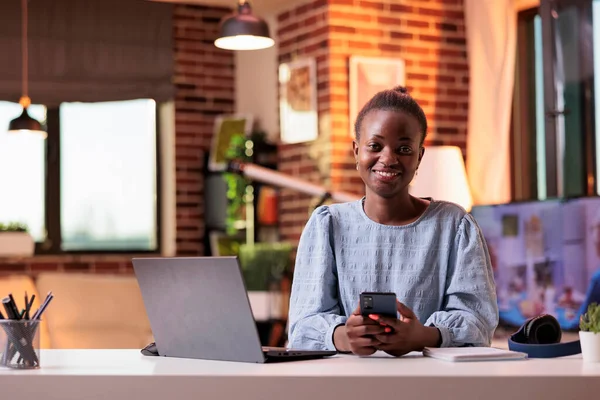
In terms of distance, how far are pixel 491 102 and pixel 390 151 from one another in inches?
163

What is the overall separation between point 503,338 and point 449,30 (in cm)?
228

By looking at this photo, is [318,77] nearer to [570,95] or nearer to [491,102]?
[491,102]

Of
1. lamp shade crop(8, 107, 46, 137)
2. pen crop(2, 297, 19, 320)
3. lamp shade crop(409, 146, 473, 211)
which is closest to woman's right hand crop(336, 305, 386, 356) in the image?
pen crop(2, 297, 19, 320)

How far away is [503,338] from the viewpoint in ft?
16.0

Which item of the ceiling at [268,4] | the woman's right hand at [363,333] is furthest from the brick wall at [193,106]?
the woman's right hand at [363,333]

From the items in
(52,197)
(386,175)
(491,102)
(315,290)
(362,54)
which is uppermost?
(362,54)

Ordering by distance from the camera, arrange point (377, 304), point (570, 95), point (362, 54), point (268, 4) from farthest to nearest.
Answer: point (268, 4) < point (362, 54) < point (570, 95) < point (377, 304)

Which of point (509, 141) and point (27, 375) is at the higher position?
point (509, 141)

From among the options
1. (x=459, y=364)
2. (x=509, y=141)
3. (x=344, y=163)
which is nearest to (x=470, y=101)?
(x=509, y=141)

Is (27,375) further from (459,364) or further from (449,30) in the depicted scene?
(449,30)

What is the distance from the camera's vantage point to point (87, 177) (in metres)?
7.07

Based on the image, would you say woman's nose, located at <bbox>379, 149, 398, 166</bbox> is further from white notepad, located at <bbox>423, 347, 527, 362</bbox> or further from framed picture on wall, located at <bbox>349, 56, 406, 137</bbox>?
framed picture on wall, located at <bbox>349, 56, 406, 137</bbox>

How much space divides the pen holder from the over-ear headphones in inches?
34.7

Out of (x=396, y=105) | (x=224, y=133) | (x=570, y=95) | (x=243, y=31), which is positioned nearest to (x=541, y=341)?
(x=396, y=105)
